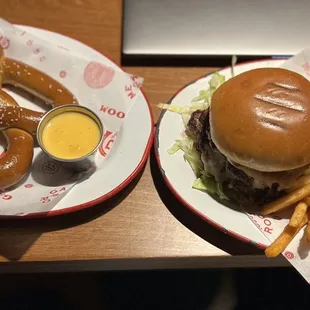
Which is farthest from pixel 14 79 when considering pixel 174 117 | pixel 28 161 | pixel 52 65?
pixel 174 117

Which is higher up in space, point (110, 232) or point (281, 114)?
point (281, 114)

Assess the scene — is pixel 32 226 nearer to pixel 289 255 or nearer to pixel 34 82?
pixel 34 82

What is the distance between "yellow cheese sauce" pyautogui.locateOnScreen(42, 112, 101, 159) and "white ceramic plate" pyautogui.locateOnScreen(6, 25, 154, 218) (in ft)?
0.18

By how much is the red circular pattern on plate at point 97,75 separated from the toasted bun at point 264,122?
12.1 inches

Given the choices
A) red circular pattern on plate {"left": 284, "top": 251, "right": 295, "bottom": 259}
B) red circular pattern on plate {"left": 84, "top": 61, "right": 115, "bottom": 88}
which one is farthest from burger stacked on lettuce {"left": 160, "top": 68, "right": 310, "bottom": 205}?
red circular pattern on plate {"left": 84, "top": 61, "right": 115, "bottom": 88}

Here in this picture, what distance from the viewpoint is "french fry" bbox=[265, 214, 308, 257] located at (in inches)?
32.9

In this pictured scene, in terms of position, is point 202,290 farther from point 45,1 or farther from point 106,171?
point 45,1

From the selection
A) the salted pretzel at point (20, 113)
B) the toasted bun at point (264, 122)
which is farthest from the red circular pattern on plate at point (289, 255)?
the salted pretzel at point (20, 113)

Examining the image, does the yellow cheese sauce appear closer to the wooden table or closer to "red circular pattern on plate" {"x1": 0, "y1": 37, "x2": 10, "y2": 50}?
the wooden table

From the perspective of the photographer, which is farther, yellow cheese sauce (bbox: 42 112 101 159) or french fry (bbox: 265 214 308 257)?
yellow cheese sauce (bbox: 42 112 101 159)

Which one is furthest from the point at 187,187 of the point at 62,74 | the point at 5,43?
the point at 5,43

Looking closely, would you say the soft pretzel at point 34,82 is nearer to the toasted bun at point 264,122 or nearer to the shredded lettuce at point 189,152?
the shredded lettuce at point 189,152

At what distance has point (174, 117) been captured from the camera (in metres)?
1.05

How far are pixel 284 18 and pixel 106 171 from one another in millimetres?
634
